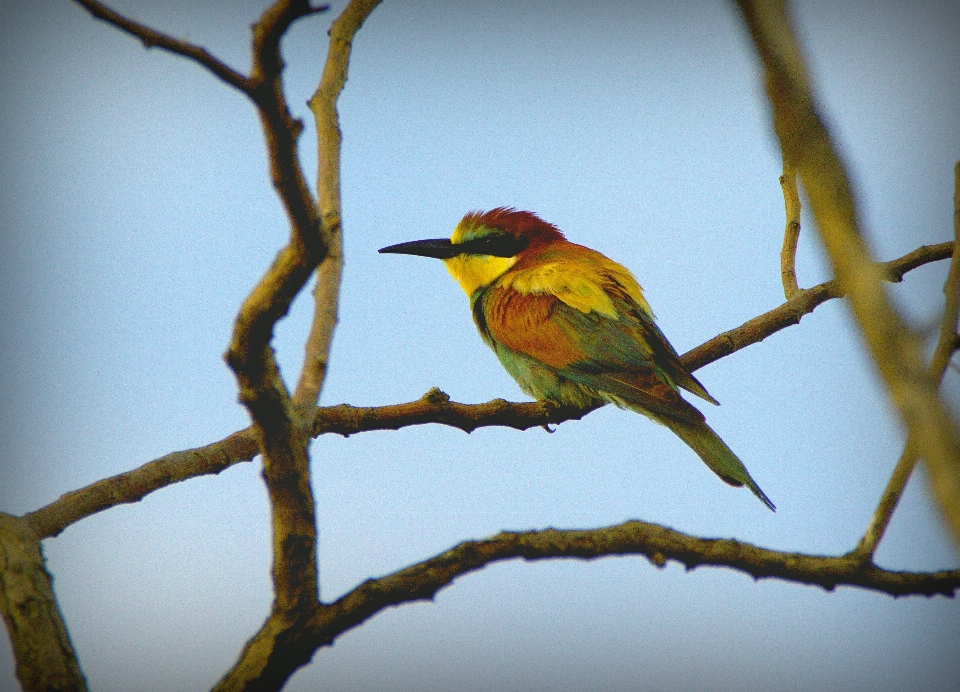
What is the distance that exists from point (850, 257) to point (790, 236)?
2643mm

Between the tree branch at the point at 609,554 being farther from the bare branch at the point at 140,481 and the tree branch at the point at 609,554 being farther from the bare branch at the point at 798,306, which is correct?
the bare branch at the point at 798,306

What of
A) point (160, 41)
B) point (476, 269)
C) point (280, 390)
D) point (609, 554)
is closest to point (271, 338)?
point (280, 390)

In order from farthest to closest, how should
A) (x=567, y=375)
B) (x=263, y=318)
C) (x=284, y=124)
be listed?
(x=567, y=375), (x=263, y=318), (x=284, y=124)

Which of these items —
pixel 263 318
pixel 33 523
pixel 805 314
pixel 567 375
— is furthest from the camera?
pixel 567 375

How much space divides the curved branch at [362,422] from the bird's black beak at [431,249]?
67.0 inches

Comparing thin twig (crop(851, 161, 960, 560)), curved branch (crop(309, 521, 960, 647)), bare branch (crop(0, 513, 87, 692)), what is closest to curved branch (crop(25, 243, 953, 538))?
bare branch (crop(0, 513, 87, 692))

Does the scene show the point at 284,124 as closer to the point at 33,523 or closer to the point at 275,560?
the point at 275,560

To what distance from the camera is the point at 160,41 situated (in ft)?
4.46

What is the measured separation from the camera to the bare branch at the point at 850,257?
691 millimetres

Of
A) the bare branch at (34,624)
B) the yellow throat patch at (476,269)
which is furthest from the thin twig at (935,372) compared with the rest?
the yellow throat patch at (476,269)

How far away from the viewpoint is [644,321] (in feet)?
12.4

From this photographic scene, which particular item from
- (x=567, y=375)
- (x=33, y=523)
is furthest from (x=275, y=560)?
(x=567, y=375)

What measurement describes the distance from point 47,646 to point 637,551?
1133 millimetres

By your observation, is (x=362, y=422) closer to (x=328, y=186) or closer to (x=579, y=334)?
(x=328, y=186)
